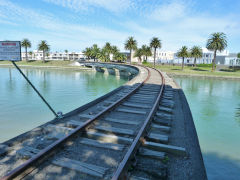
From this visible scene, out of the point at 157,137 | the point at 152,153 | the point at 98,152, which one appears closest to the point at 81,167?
the point at 98,152

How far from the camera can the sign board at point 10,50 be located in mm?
5711

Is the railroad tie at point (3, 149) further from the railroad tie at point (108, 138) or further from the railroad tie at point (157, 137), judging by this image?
the railroad tie at point (157, 137)

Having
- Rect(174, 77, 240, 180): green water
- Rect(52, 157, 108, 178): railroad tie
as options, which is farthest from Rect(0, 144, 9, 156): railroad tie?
Rect(174, 77, 240, 180): green water

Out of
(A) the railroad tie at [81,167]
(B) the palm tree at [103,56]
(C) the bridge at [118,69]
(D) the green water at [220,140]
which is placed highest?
(B) the palm tree at [103,56]

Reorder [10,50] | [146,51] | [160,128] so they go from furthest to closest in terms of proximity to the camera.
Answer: [146,51], [10,50], [160,128]

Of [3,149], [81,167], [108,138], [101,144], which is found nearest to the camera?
[81,167]

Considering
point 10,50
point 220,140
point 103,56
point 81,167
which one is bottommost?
point 220,140

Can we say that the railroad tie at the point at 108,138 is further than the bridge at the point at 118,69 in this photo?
No

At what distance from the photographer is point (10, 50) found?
18.8 ft

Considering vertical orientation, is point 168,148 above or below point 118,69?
below

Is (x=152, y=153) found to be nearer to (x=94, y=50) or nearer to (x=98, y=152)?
(x=98, y=152)

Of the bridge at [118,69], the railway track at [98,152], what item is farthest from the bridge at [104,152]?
the bridge at [118,69]

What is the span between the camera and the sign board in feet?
18.7

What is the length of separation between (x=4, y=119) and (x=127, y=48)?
233ft
